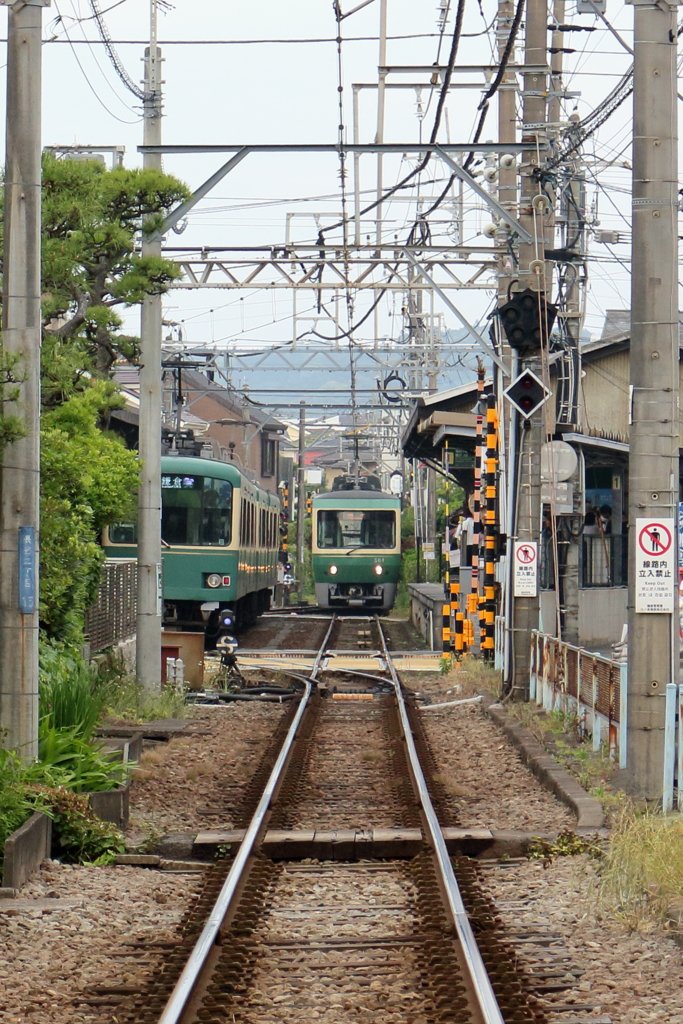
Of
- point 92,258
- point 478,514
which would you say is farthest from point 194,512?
point 92,258

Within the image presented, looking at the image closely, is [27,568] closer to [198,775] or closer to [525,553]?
[198,775]

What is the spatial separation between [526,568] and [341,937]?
30.9ft

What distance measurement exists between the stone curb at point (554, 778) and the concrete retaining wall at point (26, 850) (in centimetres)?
311

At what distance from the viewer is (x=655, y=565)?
843 centimetres

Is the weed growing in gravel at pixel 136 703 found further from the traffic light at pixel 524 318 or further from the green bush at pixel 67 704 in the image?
the traffic light at pixel 524 318

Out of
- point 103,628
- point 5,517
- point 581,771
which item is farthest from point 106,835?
point 103,628

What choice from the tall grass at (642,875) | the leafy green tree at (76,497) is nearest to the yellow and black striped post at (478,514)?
the leafy green tree at (76,497)

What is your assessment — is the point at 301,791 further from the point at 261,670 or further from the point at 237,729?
the point at 261,670

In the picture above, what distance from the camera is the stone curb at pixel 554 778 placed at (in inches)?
331

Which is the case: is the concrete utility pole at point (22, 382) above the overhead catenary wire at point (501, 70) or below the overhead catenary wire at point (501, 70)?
below

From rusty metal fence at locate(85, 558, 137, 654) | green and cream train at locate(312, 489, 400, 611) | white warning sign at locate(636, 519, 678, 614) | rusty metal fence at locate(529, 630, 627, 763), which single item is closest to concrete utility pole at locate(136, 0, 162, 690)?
rusty metal fence at locate(85, 558, 137, 654)

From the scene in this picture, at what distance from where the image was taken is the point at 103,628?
15.0 m

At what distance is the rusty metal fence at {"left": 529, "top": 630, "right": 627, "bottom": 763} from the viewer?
1021 centimetres

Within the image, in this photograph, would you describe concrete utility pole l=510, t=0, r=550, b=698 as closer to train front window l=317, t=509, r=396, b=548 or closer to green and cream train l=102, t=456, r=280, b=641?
green and cream train l=102, t=456, r=280, b=641
